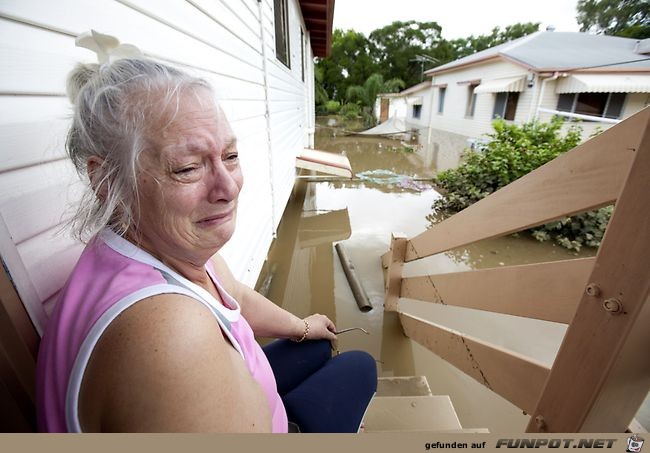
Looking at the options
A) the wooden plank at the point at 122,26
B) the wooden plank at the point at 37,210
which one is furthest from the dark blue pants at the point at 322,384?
the wooden plank at the point at 122,26

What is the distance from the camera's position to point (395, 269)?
3104 mm

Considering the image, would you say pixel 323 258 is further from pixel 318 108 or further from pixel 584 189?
pixel 318 108

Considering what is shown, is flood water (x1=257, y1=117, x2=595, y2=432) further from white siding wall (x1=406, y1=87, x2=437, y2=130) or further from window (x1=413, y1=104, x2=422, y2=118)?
window (x1=413, y1=104, x2=422, y2=118)

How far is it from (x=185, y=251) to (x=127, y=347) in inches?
13.1

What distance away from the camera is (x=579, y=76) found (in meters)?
9.94

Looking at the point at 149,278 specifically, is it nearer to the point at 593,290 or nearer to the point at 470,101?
the point at 593,290

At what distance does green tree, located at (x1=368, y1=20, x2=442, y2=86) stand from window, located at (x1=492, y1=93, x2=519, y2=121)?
27.8 meters

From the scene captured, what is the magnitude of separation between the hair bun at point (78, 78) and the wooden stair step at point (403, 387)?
2491mm

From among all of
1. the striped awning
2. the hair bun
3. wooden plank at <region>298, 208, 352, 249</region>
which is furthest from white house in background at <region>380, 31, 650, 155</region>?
the hair bun

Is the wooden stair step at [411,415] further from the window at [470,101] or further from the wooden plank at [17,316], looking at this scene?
the window at [470,101]

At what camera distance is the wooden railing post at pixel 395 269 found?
296cm

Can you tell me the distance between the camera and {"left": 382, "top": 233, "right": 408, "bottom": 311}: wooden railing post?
2.96 metres

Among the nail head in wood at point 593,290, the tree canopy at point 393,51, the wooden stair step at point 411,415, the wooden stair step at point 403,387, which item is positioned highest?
the tree canopy at point 393,51

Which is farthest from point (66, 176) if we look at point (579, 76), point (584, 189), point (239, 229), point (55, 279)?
point (579, 76)
